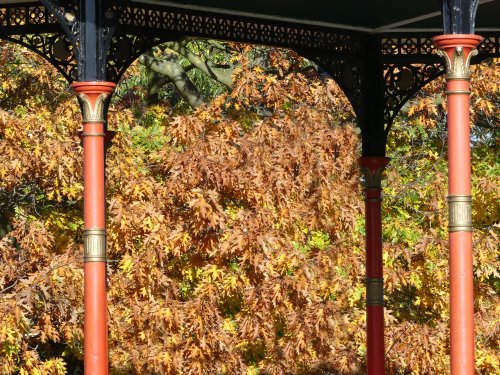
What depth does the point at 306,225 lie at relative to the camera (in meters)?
19.7

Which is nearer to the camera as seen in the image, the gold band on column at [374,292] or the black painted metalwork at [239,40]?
the black painted metalwork at [239,40]

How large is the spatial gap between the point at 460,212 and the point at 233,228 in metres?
8.05

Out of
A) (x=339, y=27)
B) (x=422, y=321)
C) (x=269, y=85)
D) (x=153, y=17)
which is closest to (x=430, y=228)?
(x=422, y=321)

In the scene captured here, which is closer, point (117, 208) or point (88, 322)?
point (88, 322)

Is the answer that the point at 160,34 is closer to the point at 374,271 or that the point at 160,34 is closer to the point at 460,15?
the point at 460,15


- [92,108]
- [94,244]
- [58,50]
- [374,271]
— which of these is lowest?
[374,271]

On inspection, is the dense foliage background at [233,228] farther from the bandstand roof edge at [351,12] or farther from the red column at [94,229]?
the red column at [94,229]

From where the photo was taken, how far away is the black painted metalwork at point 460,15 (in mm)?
9688

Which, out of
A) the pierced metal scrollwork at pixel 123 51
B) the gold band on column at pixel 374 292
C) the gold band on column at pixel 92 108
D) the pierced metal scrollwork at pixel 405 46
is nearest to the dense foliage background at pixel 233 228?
the gold band on column at pixel 374 292

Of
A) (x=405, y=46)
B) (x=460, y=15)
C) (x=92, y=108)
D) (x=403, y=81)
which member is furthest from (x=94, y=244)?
(x=405, y=46)

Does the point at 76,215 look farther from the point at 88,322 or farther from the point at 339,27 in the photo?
the point at 88,322

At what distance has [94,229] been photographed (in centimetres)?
978

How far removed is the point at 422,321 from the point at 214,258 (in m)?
4.88

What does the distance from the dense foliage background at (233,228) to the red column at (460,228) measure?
287 inches
